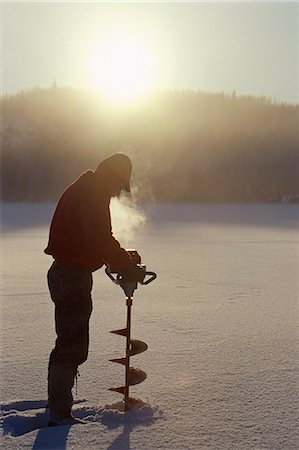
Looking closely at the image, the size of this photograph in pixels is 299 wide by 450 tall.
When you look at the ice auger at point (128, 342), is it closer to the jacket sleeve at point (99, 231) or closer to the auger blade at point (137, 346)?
the auger blade at point (137, 346)

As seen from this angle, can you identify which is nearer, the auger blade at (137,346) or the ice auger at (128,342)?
the ice auger at (128,342)

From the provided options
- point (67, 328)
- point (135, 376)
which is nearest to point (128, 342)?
point (135, 376)

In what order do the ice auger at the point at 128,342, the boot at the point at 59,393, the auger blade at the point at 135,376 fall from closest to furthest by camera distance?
the boot at the point at 59,393
the ice auger at the point at 128,342
the auger blade at the point at 135,376

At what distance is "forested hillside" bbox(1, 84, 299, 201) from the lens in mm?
32625

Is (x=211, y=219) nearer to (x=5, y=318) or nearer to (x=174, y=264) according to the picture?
(x=174, y=264)

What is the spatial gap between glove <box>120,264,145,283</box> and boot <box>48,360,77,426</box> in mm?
598

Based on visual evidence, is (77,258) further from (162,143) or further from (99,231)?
(162,143)

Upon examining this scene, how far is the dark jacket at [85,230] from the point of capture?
2930 millimetres

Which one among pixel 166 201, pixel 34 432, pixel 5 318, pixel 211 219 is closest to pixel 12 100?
pixel 166 201

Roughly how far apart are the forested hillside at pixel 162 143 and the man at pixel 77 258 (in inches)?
1056

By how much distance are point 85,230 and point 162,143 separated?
107ft

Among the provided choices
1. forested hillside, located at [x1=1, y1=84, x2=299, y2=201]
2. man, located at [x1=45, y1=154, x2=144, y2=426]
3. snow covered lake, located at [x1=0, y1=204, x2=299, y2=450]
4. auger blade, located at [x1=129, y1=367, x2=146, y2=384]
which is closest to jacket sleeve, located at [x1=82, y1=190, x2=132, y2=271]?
man, located at [x1=45, y1=154, x2=144, y2=426]

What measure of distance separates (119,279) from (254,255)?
6924 millimetres

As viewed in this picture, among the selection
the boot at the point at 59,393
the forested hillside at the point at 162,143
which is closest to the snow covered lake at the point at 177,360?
the boot at the point at 59,393
